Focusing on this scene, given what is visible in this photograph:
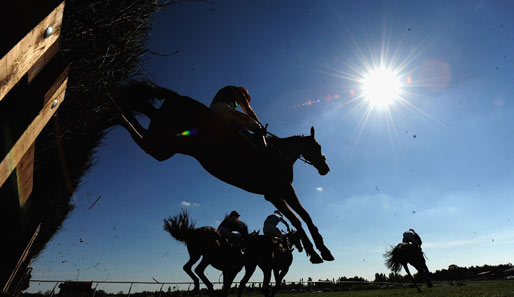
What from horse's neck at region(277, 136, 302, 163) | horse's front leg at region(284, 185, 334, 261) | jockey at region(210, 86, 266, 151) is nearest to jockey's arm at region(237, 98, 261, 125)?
jockey at region(210, 86, 266, 151)

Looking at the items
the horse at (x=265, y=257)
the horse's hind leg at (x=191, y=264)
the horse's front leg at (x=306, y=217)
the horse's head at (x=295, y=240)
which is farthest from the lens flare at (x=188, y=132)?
the horse at (x=265, y=257)

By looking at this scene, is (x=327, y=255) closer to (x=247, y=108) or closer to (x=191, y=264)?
(x=247, y=108)

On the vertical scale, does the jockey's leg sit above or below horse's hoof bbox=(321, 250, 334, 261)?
above

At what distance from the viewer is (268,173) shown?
3.87m

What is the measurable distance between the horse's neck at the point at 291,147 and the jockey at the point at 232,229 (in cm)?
500

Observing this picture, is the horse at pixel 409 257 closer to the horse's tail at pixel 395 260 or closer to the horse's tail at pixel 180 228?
the horse's tail at pixel 395 260

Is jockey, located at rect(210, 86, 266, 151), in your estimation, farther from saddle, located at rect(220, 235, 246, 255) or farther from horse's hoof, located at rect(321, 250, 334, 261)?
→ saddle, located at rect(220, 235, 246, 255)

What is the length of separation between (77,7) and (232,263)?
7.92m

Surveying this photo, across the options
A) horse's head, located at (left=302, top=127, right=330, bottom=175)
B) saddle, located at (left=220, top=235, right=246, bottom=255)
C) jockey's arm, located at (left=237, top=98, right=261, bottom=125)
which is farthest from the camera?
saddle, located at (left=220, top=235, right=246, bottom=255)

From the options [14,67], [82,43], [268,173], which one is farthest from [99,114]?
[268,173]

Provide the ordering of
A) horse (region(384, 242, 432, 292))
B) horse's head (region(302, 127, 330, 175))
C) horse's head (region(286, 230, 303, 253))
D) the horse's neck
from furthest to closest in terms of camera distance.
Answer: horse (region(384, 242, 432, 292))
horse's head (region(286, 230, 303, 253))
horse's head (region(302, 127, 330, 175))
the horse's neck

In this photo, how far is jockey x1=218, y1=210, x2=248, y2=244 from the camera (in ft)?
29.0

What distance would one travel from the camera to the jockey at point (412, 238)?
497 inches

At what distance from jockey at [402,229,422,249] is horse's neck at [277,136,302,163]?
442 inches
